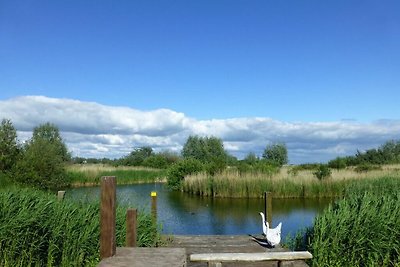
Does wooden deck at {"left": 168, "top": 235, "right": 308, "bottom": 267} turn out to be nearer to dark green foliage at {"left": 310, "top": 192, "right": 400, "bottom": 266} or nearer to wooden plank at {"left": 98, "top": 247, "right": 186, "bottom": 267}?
dark green foliage at {"left": 310, "top": 192, "right": 400, "bottom": 266}

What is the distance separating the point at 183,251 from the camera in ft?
15.7

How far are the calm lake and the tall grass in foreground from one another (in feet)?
8.37

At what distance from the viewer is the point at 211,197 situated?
87.6 ft

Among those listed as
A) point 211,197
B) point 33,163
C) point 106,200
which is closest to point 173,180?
point 211,197

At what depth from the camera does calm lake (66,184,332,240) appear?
15.0 meters

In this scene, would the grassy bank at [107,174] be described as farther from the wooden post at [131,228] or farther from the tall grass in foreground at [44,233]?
the wooden post at [131,228]

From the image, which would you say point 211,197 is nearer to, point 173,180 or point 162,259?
point 173,180

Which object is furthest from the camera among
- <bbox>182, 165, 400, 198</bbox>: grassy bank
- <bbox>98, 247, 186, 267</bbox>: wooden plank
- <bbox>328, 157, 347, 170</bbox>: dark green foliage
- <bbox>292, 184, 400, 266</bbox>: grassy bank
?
<bbox>328, 157, 347, 170</bbox>: dark green foliage

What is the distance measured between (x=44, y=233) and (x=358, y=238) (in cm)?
544

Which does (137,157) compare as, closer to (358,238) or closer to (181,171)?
(181,171)

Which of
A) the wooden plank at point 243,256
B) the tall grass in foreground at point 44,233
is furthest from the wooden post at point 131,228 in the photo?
the wooden plank at point 243,256

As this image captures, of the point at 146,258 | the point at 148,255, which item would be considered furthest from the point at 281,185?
the point at 146,258

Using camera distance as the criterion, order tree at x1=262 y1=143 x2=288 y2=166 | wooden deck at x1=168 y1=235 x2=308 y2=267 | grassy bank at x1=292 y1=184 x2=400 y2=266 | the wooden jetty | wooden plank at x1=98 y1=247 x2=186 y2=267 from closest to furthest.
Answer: wooden plank at x1=98 y1=247 x2=186 y2=267 → the wooden jetty → grassy bank at x1=292 y1=184 x2=400 y2=266 → wooden deck at x1=168 y1=235 x2=308 y2=267 → tree at x1=262 y1=143 x2=288 y2=166

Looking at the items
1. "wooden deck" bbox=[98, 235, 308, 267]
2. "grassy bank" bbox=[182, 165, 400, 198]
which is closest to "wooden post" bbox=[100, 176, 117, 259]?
"wooden deck" bbox=[98, 235, 308, 267]
